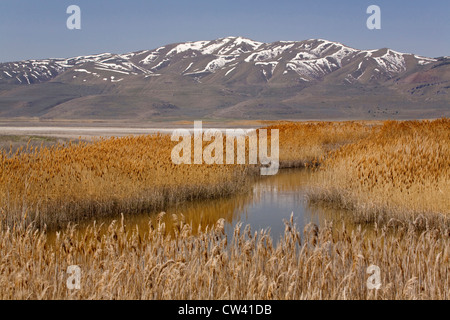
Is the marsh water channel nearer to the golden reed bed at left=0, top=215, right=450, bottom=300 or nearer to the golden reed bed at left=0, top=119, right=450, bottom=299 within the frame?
the golden reed bed at left=0, top=119, right=450, bottom=299

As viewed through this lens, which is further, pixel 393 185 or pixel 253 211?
pixel 253 211

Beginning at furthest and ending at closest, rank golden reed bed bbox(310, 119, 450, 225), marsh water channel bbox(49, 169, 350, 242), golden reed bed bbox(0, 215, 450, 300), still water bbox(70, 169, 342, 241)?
still water bbox(70, 169, 342, 241)
marsh water channel bbox(49, 169, 350, 242)
golden reed bed bbox(310, 119, 450, 225)
golden reed bed bbox(0, 215, 450, 300)

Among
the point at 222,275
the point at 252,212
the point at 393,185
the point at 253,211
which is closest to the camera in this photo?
the point at 222,275

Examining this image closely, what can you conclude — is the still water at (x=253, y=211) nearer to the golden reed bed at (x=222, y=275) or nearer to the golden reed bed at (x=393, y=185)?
the golden reed bed at (x=393, y=185)

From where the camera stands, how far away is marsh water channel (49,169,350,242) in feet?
37.9

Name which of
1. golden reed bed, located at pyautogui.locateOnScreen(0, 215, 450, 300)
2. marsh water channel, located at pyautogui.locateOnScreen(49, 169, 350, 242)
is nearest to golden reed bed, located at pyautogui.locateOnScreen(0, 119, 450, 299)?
golden reed bed, located at pyautogui.locateOnScreen(0, 215, 450, 300)

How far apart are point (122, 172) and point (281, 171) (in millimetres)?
8705

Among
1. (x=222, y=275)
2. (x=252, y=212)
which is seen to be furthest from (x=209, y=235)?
(x=252, y=212)

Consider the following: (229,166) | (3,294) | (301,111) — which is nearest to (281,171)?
(229,166)

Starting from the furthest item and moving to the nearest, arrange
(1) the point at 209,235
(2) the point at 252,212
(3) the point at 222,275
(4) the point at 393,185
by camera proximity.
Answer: (2) the point at 252,212, (4) the point at 393,185, (1) the point at 209,235, (3) the point at 222,275

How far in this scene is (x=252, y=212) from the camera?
43.0 feet

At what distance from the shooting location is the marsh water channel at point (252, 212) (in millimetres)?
11547

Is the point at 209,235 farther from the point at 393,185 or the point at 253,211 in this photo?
the point at 393,185

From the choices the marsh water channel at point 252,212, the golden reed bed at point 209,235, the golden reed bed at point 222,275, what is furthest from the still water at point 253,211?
the golden reed bed at point 222,275
